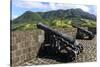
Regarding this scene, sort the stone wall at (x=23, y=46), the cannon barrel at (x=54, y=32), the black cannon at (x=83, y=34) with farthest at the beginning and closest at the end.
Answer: the black cannon at (x=83, y=34), the cannon barrel at (x=54, y=32), the stone wall at (x=23, y=46)

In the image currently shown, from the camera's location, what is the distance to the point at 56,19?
2477mm

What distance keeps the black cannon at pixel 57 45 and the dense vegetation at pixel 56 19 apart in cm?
8

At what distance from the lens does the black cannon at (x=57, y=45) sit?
2.44m

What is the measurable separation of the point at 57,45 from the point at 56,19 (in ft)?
1.02

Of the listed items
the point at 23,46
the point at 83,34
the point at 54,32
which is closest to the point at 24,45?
the point at 23,46

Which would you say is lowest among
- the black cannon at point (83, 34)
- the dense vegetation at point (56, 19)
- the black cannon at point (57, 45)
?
the black cannon at point (57, 45)

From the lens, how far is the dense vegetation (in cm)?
233

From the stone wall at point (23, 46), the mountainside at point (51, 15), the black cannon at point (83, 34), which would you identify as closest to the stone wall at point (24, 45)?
the stone wall at point (23, 46)

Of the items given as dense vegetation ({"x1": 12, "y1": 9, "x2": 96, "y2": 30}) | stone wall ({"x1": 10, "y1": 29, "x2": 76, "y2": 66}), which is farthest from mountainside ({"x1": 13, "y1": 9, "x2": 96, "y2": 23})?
stone wall ({"x1": 10, "y1": 29, "x2": 76, "y2": 66})

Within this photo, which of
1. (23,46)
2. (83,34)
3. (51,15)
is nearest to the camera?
(23,46)

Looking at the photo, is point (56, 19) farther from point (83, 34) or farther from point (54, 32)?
point (83, 34)

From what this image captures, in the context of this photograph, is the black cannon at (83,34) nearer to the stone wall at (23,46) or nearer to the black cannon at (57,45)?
the black cannon at (57,45)

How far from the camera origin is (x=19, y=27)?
2316mm
